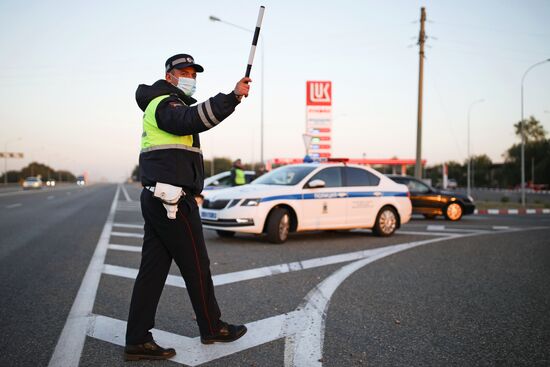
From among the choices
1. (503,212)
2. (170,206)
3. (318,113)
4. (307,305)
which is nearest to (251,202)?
(307,305)

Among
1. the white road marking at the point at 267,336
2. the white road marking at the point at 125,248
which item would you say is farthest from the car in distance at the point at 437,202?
the white road marking at the point at 267,336

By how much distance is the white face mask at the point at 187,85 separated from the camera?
3.44 m

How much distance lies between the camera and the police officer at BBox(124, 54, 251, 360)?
321 cm

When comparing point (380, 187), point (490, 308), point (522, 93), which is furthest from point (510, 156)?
point (490, 308)

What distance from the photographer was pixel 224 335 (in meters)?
3.53

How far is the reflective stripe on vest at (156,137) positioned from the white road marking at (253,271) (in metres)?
2.55

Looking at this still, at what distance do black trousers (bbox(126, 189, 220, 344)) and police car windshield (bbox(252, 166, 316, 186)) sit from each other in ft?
20.4

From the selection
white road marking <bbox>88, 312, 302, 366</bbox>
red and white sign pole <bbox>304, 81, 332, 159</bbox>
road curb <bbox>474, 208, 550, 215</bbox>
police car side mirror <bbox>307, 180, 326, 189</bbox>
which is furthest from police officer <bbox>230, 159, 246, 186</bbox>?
road curb <bbox>474, 208, 550, 215</bbox>

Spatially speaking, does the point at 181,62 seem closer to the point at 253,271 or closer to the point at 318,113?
the point at 253,271

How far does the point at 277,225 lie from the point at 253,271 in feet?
8.75

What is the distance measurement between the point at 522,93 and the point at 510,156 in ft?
204

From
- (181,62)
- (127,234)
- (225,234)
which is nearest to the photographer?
(181,62)

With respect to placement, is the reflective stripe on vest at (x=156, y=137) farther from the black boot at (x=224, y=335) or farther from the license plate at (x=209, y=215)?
the license plate at (x=209, y=215)

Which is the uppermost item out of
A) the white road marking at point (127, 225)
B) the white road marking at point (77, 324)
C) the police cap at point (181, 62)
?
the police cap at point (181, 62)
